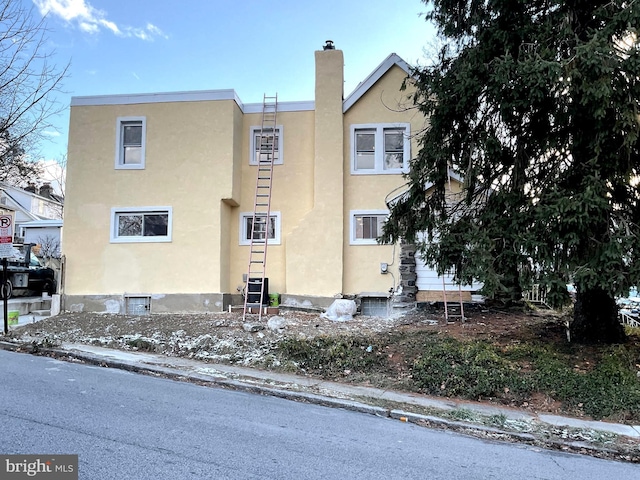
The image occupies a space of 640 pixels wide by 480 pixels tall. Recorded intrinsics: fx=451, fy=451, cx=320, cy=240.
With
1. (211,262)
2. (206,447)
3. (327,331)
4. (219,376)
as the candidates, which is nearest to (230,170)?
(211,262)

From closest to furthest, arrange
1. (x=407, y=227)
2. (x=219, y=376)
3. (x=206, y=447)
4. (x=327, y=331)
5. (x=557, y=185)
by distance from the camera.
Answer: (x=206, y=447) → (x=557, y=185) → (x=219, y=376) → (x=407, y=227) → (x=327, y=331)

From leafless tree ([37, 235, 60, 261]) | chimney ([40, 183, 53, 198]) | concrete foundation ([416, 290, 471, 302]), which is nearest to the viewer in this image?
concrete foundation ([416, 290, 471, 302])

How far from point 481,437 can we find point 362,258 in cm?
790

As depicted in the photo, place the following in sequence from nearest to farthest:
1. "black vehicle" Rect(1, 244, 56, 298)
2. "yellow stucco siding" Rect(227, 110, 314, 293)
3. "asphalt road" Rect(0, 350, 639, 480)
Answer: "asphalt road" Rect(0, 350, 639, 480)
"yellow stucco siding" Rect(227, 110, 314, 293)
"black vehicle" Rect(1, 244, 56, 298)

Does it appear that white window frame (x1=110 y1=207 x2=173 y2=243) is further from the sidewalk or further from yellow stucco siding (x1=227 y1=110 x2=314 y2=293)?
the sidewalk

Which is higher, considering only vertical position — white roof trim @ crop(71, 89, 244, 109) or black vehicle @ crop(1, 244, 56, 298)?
white roof trim @ crop(71, 89, 244, 109)

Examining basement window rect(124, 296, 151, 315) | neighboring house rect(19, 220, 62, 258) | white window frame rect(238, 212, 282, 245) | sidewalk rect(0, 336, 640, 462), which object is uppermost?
neighboring house rect(19, 220, 62, 258)

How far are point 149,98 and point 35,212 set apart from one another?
2607 centimetres

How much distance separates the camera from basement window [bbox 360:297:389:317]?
13219 mm

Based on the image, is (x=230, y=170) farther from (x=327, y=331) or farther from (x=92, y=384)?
(x=92, y=384)

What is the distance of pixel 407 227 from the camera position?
9016 mm

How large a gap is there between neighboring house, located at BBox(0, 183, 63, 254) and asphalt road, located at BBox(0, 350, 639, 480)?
70.9ft

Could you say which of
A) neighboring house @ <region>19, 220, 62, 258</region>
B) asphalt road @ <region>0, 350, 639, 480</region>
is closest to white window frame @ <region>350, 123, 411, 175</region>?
asphalt road @ <region>0, 350, 639, 480</region>

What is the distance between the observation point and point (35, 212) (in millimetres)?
33906
